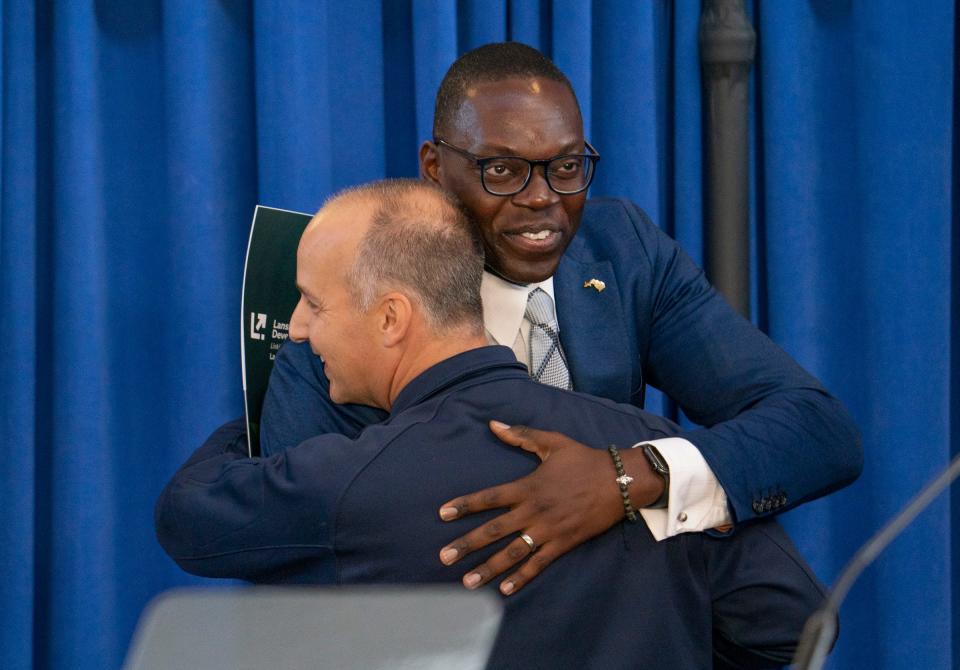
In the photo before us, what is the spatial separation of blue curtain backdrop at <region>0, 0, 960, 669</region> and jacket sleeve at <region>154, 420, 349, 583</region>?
812 millimetres

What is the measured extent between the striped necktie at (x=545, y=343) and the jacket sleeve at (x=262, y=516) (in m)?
0.49

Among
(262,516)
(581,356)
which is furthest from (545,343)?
(262,516)

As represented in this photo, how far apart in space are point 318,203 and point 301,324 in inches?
28.6

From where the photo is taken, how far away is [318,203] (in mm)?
2082

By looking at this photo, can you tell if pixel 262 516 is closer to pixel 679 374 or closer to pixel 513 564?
pixel 513 564

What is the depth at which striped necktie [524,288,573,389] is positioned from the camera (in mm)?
1648

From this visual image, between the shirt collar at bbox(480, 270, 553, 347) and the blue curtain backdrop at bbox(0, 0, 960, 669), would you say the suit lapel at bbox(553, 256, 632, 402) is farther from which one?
the blue curtain backdrop at bbox(0, 0, 960, 669)

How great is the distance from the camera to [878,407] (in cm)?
223

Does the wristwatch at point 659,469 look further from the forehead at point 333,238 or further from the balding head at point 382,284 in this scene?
the forehead at point 333,238

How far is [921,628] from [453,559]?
1.40 meters

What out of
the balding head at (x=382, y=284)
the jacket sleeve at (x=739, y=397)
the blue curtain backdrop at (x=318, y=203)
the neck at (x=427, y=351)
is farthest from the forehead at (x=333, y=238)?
the blue curtain backdrop at (x=318, y=203)

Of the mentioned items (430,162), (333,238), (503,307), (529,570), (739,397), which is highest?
(430,162)

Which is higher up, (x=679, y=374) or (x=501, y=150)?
(x=501, y=150)

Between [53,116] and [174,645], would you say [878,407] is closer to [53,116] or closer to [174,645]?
[53,116]
